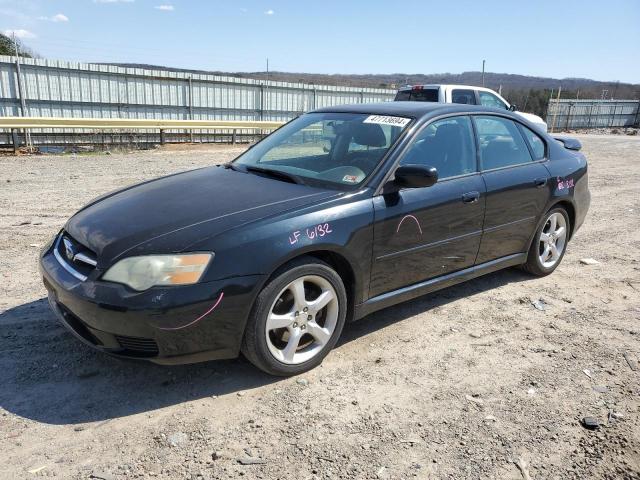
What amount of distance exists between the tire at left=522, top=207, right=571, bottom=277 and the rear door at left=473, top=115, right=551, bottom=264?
0.66 ft

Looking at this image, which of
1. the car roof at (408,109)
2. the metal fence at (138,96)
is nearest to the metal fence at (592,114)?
the metal fence at (138,96)

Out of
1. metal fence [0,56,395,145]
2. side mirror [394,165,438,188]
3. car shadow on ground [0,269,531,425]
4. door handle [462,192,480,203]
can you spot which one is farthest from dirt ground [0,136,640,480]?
metal fence [0,56,395,145]

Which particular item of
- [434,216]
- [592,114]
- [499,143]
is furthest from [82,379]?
[592,114]

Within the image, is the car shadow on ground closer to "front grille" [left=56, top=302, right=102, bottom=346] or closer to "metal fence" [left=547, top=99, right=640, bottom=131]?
"front grille" [left=56, top=302, right=102, bottom=346]

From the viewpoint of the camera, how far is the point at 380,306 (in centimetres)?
374

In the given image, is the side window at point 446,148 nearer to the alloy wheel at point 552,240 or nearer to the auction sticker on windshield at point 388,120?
the auction sticker on windshield at point 388,120

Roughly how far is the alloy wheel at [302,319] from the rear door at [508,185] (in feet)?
5.45

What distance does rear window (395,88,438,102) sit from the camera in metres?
12.3

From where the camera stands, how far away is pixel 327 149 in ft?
13.7

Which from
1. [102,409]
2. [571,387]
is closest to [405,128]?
[571,387]

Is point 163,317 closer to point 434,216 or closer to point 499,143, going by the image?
point 434,216

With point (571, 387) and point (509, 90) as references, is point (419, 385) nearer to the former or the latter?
point (571, 387)

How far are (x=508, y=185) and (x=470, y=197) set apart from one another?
57 centimetres

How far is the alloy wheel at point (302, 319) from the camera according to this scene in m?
3.19
